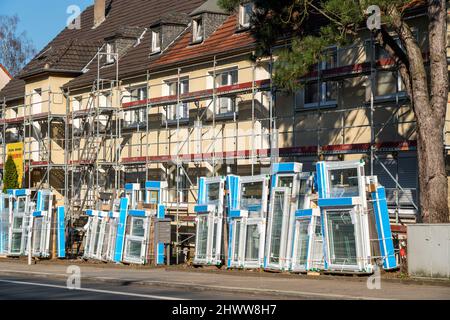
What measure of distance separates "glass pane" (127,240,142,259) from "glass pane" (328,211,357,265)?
943 cm

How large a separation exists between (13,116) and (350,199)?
32423 millimetres

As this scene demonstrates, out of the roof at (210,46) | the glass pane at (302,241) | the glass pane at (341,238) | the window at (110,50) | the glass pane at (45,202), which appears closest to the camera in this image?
the glass pane at (341,238)

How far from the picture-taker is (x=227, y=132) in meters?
34.4

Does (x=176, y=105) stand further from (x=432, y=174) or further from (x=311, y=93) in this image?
(x=432, y=174)

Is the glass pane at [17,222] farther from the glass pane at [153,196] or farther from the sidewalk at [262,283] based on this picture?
the sidewalk at [262,283]

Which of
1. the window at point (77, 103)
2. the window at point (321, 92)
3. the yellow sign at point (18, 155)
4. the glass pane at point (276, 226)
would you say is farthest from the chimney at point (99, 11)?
the glass pane at point (276, 226)

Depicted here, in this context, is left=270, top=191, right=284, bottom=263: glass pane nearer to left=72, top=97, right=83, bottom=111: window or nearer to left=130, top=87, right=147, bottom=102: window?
left=130, top=87, right=147, bottom=102: window

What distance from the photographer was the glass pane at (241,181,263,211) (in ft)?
89.4

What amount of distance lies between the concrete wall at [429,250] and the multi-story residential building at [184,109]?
4.34 meters

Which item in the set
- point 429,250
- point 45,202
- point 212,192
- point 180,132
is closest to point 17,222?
point 45,202

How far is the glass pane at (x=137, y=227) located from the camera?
31297mm

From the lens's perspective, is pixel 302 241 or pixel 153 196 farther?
pixel 153 196

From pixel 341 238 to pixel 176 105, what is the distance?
49.4 feet

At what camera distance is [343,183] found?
25016 millimetres
